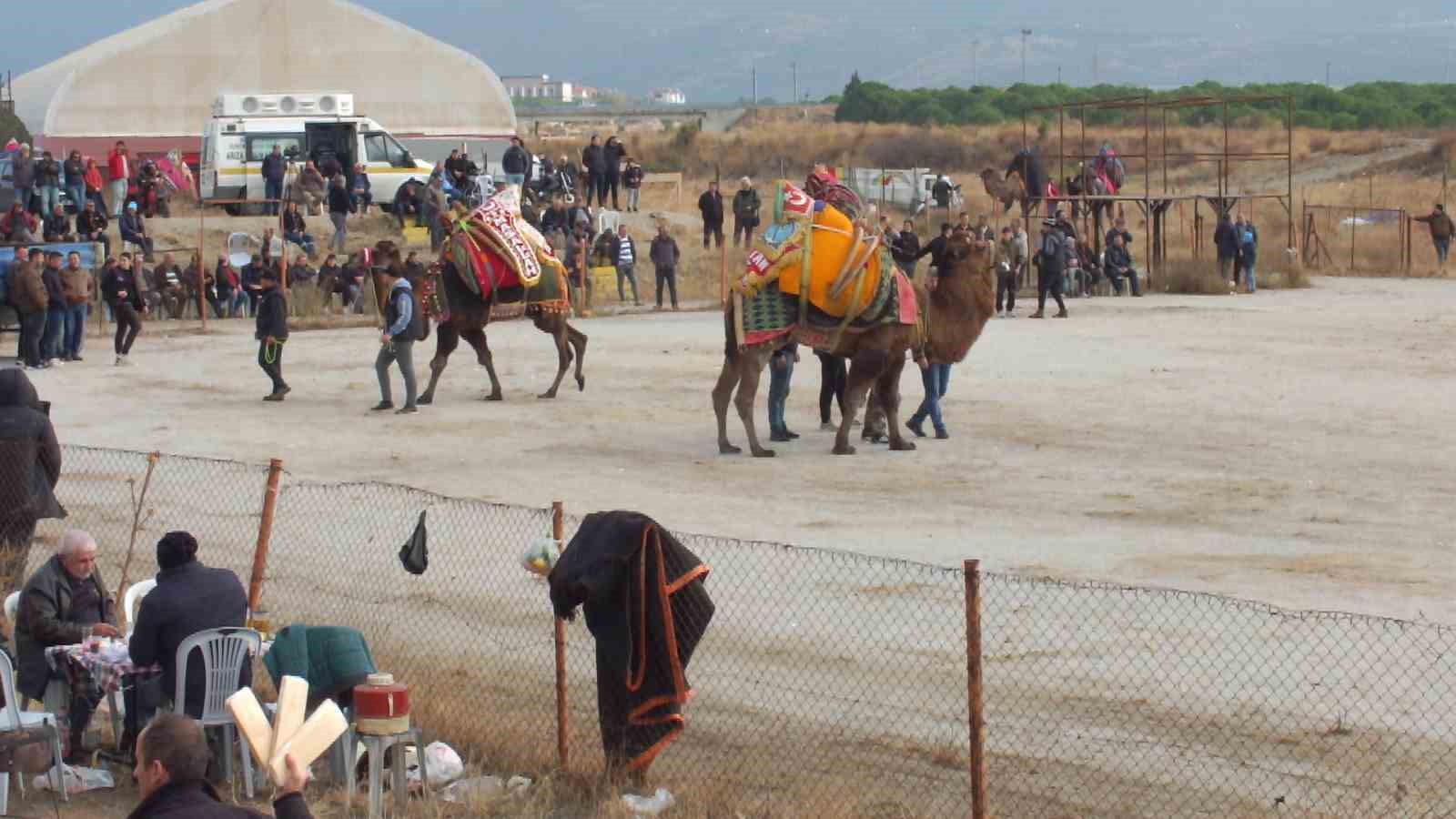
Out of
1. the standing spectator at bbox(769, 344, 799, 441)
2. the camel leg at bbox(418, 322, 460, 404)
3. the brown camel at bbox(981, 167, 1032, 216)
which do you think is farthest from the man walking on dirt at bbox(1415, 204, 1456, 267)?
the standing spectator at bbox(769, 344, 799, 441)

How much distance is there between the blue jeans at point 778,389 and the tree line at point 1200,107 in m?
64.2

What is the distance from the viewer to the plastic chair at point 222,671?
9477 millimetres

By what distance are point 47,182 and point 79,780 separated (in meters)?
28.0

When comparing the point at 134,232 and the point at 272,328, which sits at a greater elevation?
the point at 134,232

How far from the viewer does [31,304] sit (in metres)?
26.5

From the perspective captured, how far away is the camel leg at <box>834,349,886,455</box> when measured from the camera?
18953 mm

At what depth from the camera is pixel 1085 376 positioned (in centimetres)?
2459

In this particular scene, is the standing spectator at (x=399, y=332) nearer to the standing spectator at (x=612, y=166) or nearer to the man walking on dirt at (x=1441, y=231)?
the standing spectator at (x=612, y=166)

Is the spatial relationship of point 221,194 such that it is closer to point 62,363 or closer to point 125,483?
point 62,363

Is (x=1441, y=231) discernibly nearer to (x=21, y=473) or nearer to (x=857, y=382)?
(x=857, y=382)

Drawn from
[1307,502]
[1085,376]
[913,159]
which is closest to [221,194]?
[1085,376]

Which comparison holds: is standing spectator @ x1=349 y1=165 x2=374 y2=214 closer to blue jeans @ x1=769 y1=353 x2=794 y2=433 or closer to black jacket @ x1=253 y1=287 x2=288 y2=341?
black jacket @ x1=253 y1=287 x2=288 y2=341

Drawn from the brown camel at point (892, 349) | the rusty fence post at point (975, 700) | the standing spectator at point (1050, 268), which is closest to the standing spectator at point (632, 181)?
the standing spectator at point (1050, 268)

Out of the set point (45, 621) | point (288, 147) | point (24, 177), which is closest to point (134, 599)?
point (45, 621)
